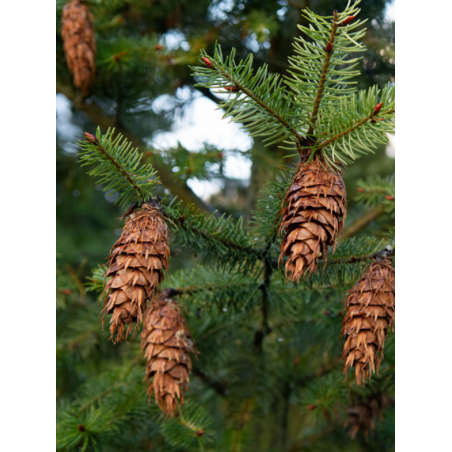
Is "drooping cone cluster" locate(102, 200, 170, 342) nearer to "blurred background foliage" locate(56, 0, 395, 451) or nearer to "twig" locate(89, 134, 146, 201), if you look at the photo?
"twig" locate(89, 134, 146, 201)

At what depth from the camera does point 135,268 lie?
1.27ft

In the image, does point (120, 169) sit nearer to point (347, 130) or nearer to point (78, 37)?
point (347, 130)

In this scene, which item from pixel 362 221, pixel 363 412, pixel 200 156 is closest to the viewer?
pixel 363 412

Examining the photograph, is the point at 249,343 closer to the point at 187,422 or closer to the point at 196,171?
the point at 187,422

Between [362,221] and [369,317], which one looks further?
[362,221]

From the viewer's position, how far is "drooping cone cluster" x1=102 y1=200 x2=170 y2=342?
38 cm

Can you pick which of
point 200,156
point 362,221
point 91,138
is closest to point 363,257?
point 91,138

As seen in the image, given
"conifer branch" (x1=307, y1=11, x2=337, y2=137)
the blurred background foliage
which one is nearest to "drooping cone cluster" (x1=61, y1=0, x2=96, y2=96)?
the blurred background foliage

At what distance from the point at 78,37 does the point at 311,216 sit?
0.64 meters

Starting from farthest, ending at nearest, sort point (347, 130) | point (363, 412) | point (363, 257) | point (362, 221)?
point (362, 221) → point (363, 412) → point (363, 257) → point (347, 130)

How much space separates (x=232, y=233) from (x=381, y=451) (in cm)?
73

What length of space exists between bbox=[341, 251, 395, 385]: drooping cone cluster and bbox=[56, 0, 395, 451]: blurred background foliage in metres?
0.24
